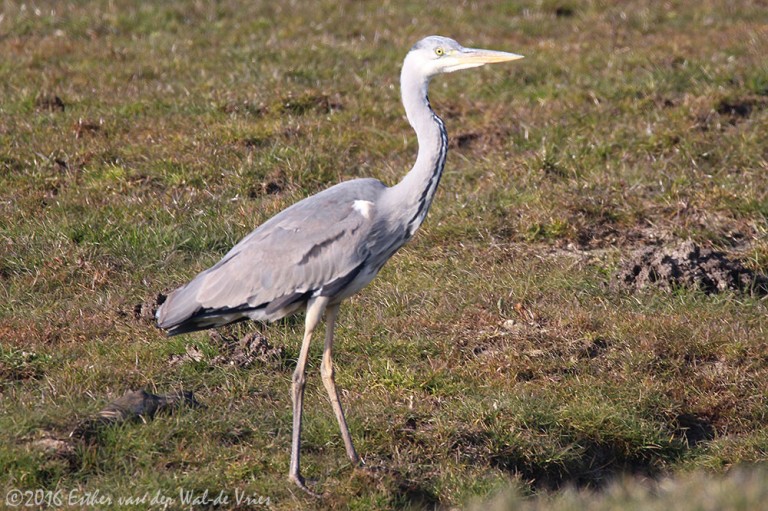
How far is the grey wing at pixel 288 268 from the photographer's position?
565 centimetres

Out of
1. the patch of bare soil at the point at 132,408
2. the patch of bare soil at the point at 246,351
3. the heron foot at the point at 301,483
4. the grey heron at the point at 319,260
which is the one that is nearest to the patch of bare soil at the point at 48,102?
the patch of bare soil at the point at 246,351

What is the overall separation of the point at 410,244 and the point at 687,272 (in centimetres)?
198

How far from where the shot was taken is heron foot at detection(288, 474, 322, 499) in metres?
5.25

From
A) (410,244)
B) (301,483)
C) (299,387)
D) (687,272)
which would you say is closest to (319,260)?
(299,387)

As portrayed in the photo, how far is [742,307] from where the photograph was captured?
723 centimetres

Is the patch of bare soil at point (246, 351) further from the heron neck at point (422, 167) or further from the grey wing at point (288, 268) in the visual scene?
the heron neck at point (422, 167)

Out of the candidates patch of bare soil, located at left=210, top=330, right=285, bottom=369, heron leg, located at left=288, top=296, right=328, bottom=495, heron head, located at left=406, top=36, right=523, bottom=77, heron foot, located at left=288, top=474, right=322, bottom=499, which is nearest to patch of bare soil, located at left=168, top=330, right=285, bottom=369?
patch of bare soil, located at left=210, top=330, right=285, bottom=369

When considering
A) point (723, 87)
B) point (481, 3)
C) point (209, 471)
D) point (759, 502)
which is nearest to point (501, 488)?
point (209, 471)

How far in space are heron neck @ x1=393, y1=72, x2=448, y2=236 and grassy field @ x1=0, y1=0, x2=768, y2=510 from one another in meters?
1.14

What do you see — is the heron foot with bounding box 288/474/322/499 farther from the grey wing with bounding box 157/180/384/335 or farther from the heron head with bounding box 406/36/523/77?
the heron head with bounding box 406/36/523/77

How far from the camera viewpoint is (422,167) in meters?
5.77

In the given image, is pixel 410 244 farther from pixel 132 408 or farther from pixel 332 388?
pixel 132 408

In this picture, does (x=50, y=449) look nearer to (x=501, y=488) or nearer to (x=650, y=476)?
(x=501, y=488)

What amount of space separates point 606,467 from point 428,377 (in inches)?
43.7
